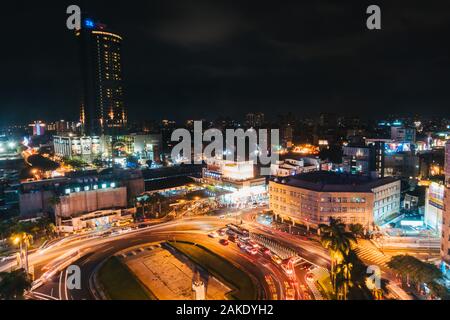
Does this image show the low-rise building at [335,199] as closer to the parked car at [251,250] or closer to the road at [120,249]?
the road at [120,249]

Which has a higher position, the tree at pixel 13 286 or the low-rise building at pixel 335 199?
the low-rise building at pixel 335 199

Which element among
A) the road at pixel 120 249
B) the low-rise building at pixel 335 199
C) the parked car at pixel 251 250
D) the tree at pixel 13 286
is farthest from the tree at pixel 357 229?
the tree at pixel 13 286

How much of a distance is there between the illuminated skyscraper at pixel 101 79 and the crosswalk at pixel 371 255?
15587 cm

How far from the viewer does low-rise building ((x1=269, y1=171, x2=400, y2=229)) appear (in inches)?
2200

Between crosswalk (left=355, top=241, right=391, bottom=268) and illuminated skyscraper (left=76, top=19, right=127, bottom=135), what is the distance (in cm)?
15587

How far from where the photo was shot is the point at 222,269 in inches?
1769

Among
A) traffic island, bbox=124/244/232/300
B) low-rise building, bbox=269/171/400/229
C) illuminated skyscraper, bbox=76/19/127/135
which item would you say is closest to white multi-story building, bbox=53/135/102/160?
illuminated skyscraper, bbox=76/19/127/135

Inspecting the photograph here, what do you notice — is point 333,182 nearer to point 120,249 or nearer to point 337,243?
point 337,243

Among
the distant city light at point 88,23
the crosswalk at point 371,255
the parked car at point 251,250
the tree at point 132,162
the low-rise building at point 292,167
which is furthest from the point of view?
the distant city light at point 88,23

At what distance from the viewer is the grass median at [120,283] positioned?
129ft

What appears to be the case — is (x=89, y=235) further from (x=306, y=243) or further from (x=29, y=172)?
(x=29, y=172)

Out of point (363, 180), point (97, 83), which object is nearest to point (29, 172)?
point (97, 83)
